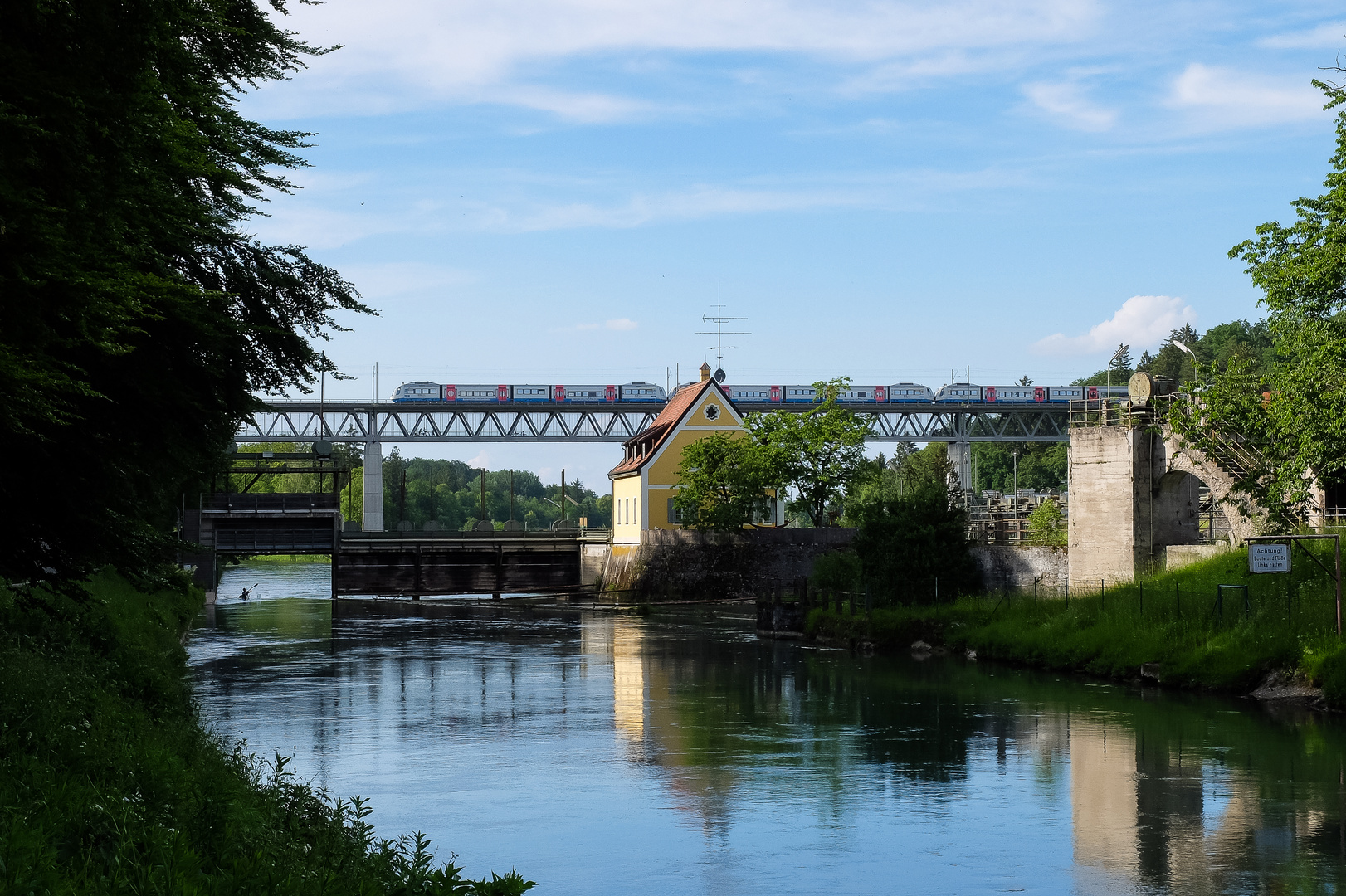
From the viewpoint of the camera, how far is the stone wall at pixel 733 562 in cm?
6475

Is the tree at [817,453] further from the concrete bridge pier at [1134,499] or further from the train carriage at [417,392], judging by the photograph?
the train carriage at [417,392]

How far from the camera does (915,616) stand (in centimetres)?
4150

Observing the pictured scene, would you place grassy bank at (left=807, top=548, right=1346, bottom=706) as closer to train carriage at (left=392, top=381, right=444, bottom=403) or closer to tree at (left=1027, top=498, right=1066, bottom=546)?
tree at (left=1027, top=498, right=1066, bottom=546)

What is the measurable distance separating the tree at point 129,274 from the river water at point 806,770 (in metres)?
5.54

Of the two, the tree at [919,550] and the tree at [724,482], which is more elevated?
the tree at [724,482]

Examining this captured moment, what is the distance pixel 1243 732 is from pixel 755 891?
13.8 m

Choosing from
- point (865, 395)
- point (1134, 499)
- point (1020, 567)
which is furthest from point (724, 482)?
point (865, 395)

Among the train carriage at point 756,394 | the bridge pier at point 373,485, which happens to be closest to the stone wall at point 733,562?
the bridge pier at point 373,485

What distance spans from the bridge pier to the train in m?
4.23

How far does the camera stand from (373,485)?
4104 inches

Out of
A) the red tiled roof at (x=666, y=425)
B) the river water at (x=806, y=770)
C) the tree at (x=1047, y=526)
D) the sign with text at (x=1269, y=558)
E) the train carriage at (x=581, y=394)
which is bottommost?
the river water at (x=806, y=770)

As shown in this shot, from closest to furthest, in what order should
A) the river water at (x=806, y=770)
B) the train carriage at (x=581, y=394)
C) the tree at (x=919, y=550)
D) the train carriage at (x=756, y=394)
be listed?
the river water at (x=806, y=770) < the tree at (x=919, y=550) < the train carriage at (x=581, y=394) < the train carriage at (x=756, y=394)

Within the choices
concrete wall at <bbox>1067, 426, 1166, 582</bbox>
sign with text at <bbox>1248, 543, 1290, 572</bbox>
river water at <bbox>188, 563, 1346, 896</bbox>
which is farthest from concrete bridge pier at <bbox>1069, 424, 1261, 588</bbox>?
sign with text at <bbox>1248, 543, 1290, 572</bbox>

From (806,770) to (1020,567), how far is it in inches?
938
